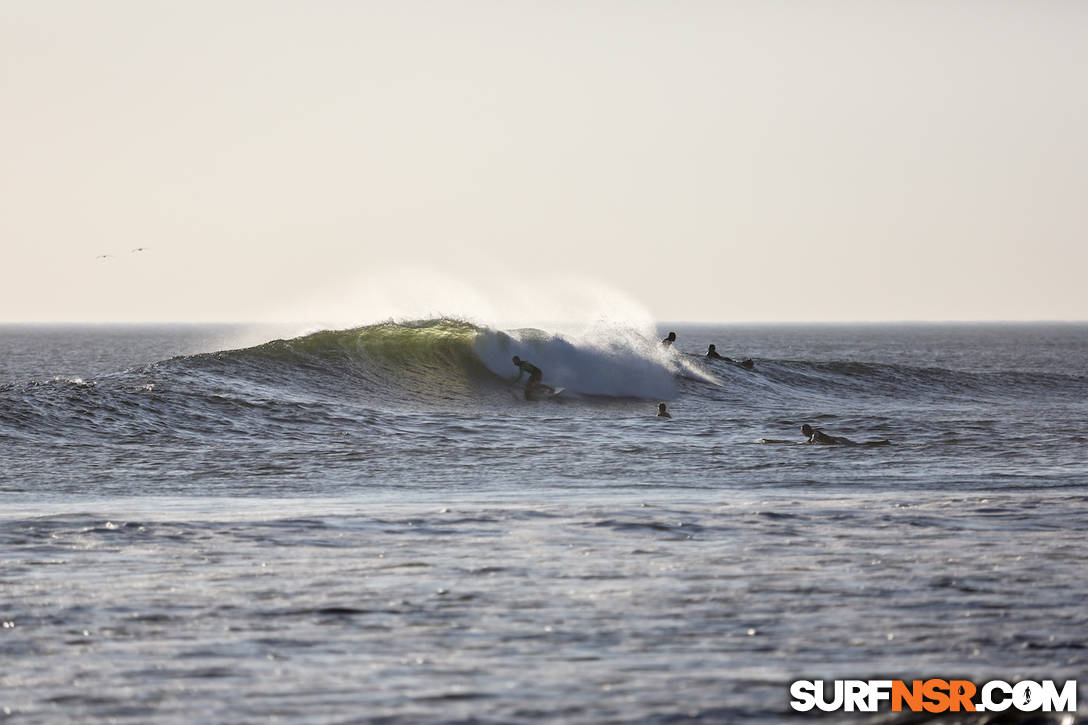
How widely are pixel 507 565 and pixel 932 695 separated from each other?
3996 mm

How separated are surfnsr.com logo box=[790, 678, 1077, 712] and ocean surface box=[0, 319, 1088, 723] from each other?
5.4 inches

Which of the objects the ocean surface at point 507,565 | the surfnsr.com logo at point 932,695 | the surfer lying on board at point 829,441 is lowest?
the surfnsr.com logo at point 932,695

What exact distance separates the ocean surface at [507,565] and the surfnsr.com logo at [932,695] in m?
0.14

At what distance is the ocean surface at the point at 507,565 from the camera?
263 inches

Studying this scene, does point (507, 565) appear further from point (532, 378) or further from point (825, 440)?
point (532, 378)

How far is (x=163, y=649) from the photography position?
7.32 meters

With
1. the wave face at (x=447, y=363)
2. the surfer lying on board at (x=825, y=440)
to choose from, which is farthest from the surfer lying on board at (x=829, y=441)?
the wave face at (x=447, y=363)

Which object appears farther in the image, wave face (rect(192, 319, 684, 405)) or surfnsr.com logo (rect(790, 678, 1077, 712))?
wave face (rect(192, 319, 684, 405))

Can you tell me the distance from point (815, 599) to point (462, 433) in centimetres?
1433

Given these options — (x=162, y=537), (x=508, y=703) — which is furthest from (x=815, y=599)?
(x=162, y=537)

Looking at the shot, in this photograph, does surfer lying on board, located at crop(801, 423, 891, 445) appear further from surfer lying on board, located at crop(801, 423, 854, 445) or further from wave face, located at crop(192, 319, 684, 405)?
wave face, located at crop(192, 319, 684, 405)

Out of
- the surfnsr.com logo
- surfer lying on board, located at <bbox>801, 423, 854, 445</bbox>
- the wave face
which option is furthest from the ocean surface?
the wave face

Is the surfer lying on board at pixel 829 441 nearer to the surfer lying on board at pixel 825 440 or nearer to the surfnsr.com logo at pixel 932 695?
the surfer lying on board at pixel 825 440

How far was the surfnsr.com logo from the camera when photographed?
6.23 m
